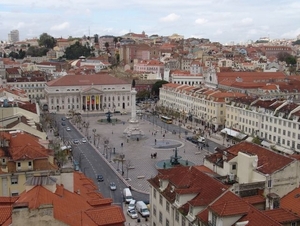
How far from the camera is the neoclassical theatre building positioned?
12056 cm

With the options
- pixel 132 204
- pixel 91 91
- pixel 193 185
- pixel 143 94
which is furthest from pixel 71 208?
pixel 143 94

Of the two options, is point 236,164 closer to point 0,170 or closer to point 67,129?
point 0,170

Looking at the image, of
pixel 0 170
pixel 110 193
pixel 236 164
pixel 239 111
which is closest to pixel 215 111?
pixel 239 111

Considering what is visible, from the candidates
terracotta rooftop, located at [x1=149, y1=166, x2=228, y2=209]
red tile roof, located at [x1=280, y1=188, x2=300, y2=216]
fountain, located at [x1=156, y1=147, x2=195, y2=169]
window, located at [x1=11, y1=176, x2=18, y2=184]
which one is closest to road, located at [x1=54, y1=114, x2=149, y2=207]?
fountain, located at [x1=156, y1=147, x2=195, y2=169]

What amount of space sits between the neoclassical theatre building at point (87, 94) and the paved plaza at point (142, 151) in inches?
1052

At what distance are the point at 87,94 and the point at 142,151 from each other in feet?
177

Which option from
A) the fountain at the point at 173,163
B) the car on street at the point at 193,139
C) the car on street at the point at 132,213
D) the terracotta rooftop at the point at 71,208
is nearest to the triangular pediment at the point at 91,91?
the car on street at the point at 193,139

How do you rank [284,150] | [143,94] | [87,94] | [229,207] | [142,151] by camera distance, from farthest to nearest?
[143,94] → [87,94] → [142,151] → [284,150] → [229,207]

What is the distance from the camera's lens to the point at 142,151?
7150 centimetres

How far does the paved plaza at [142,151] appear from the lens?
5764 cm

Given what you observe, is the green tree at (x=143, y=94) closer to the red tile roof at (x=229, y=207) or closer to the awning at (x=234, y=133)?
the awning at (x=234, y=133)

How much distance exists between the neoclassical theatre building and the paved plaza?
26.7 meters

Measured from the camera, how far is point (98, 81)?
125938mm

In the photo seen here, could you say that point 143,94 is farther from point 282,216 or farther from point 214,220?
point 214,220
